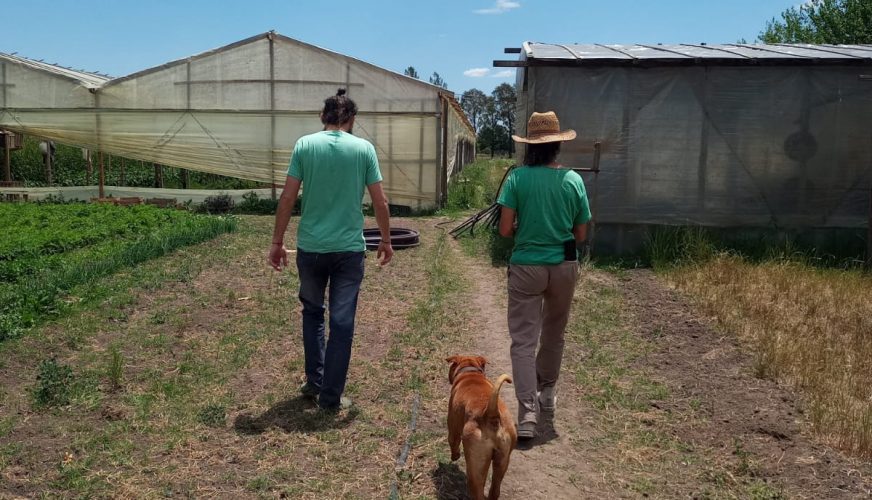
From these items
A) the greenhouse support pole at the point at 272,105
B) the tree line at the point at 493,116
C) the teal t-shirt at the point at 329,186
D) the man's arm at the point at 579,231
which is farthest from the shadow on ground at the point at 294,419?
the tree line at the point at 493,116

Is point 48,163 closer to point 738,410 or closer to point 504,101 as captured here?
point 738,410

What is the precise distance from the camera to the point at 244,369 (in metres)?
5.59

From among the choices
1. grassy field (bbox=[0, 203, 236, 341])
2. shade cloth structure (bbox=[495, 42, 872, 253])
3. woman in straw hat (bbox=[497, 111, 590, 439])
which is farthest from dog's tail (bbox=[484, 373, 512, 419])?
shade cloth structure (bbox=[495, 42, 872, 253])

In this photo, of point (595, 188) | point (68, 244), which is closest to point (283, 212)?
point (68, 244)

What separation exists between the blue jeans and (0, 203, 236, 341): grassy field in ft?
9.80

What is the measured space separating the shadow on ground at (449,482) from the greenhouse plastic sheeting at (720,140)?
7.37 meters

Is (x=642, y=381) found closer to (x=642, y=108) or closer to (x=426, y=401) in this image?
(x=426, y=401)

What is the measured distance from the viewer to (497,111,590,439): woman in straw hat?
14.0ft

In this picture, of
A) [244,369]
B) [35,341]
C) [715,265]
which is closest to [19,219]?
[35,341]

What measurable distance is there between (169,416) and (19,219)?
9.48 metres

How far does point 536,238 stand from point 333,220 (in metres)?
1.26

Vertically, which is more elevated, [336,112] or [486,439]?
[336,112]

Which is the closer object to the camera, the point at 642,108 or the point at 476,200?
the point at 642,108

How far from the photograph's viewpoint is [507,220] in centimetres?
430
